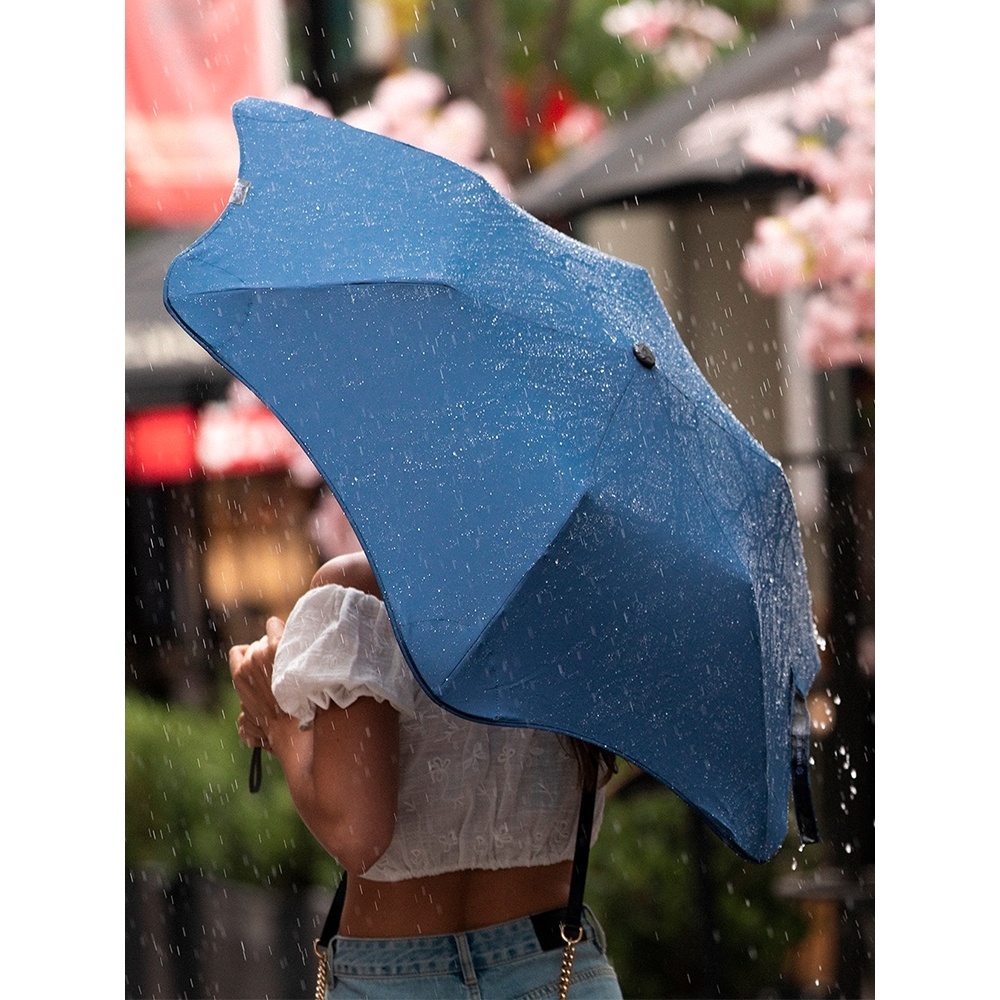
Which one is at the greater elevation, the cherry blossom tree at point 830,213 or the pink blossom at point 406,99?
the pink blossom at point 406,99

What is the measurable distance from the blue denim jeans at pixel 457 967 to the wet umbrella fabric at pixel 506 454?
327 millimetres

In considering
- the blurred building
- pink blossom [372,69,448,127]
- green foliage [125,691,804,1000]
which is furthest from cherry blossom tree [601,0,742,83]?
green foliage [125,691,804,1000]

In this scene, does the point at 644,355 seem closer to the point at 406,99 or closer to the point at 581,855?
the point at 581,855

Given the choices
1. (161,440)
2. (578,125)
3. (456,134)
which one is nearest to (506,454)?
(456,134)

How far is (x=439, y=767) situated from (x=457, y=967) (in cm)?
27

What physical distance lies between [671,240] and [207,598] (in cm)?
504

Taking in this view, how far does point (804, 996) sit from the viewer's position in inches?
232

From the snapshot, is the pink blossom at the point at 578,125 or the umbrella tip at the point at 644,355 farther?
the pink blossom at the point at 578,125

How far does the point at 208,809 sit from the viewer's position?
774 centimetres

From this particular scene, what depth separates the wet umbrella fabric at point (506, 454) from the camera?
1.79m

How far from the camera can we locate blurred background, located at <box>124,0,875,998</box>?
5738mm

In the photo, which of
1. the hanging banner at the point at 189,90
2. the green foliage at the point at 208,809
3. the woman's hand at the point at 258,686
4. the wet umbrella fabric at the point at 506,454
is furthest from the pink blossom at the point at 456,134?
the woman's hand at the point at 258,686

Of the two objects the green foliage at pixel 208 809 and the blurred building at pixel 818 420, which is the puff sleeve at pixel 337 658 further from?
the green foliage at pixel 208 809

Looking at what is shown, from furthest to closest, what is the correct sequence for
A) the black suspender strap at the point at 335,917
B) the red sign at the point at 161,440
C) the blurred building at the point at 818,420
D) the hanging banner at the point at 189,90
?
the red sign at the point at 161,440 → the hanging banner at the point at 189,90 → the blurred building at the point at 818,420 → the black suspender strap at the point at 335,917
